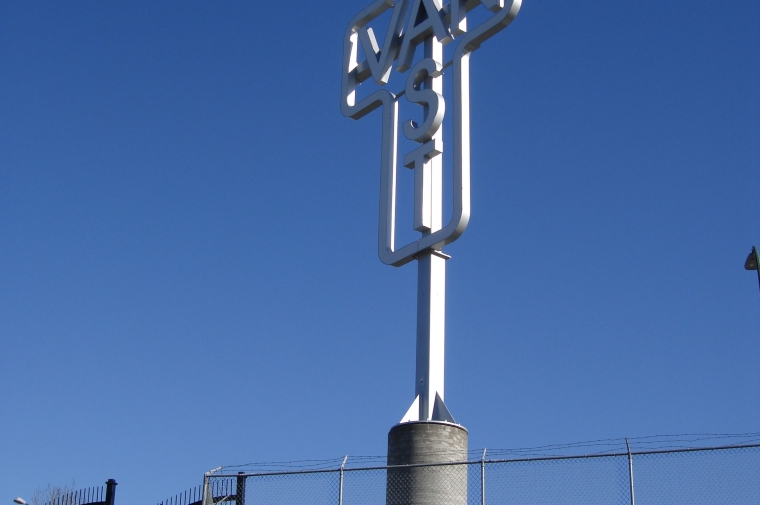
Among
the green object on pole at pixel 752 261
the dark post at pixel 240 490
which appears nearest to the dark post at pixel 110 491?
the dark post at pixel 240 490

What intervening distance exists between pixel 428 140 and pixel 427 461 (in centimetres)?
500

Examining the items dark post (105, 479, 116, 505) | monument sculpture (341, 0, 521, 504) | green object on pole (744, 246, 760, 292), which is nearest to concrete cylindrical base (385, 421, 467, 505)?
monument sculpture (341, 0, 521, 504)

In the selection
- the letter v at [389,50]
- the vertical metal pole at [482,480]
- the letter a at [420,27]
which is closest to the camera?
the vertical metal pole at [482,480]

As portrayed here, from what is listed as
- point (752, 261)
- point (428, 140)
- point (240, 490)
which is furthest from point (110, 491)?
point (752, 261)

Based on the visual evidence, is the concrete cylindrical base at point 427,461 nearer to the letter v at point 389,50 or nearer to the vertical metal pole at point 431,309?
the vertical metal pole at point 431,309

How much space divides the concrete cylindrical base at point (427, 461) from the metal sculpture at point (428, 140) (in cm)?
32

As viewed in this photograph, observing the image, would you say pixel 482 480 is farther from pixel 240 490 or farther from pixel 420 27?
pixel 420 27

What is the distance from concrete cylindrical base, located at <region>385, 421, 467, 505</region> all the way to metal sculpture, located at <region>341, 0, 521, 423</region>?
32 cm

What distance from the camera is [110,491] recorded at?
18.7 meters

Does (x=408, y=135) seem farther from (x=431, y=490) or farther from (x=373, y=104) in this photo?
(x=431, y=490)

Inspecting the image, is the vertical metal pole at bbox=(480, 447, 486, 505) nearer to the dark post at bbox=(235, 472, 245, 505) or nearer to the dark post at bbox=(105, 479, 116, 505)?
the dark post at bbox=(235, 472, 245, 505)

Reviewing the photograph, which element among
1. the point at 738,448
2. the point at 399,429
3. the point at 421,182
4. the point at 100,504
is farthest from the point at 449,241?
the point at 100,504

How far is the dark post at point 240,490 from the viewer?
1377 cm

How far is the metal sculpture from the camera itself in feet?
51.2
